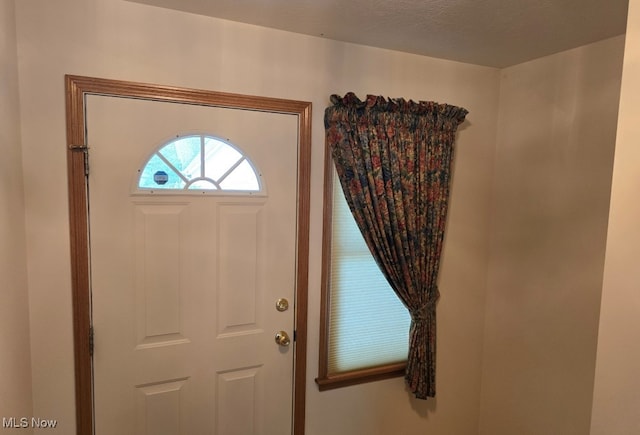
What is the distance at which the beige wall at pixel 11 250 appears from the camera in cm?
120

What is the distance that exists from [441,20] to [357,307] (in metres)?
1.40

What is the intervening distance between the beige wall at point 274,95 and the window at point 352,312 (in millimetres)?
64

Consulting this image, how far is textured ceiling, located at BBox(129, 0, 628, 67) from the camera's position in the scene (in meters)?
1.48

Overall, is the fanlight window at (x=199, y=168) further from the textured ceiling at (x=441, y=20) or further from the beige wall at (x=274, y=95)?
the textured ceiling at (x=441, y=20)

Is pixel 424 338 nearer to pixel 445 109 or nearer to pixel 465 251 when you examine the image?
pixel 465 251

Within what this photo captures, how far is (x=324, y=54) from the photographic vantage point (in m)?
1.86

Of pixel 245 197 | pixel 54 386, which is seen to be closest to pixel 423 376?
pixel 245 197

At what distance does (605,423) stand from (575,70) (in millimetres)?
1591

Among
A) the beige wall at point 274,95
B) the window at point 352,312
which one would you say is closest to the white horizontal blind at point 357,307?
the window at point 352,312

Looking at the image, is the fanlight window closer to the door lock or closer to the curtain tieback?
the door lock

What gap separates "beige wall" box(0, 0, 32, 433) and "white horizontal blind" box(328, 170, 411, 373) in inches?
49.8

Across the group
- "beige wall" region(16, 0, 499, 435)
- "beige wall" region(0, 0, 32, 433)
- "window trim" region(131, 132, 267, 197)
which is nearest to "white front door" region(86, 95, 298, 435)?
"window trim" region(131, 132, 267, 197)

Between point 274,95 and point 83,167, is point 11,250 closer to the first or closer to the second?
point 83,167

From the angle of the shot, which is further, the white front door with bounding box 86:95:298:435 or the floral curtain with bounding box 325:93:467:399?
the floral curtain with bounding box 325:93:467:399
